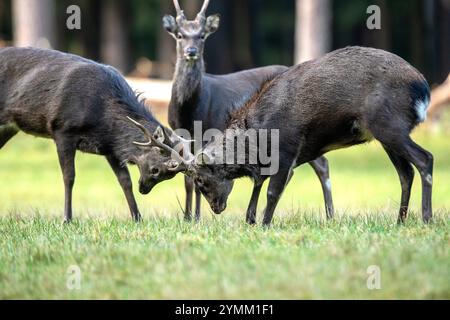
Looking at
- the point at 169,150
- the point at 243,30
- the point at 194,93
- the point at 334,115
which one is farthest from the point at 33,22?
the point at 334,115

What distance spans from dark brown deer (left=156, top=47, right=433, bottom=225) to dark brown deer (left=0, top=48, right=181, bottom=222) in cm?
92

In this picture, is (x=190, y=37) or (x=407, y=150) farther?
(x=190, y=37)

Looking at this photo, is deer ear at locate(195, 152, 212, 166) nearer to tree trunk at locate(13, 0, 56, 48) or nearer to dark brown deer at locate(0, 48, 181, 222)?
dark brown deer at locate(0, 48, 181, 222)

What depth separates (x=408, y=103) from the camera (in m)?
9.62

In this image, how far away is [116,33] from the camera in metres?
34.8

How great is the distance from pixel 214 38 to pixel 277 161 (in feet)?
60.7

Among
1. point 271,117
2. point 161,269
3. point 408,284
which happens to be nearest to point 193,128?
point 271,117

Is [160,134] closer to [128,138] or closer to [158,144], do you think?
[158,144]

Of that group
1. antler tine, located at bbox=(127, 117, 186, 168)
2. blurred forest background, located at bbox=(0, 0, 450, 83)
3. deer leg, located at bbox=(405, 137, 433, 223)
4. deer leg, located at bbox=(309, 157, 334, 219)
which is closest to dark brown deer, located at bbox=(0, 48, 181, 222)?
antler tine, located at bbox=(127, 117, 186, 168)

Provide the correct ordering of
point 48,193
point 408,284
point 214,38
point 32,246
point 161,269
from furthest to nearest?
point 214,38
point 48,193
point 32,246
point 161,269
point 408,284

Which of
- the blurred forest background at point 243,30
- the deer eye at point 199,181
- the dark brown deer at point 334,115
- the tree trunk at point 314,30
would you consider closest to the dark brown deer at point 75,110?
the deer eye at point 199,181

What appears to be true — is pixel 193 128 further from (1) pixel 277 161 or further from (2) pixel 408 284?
(2) pixel 408 284

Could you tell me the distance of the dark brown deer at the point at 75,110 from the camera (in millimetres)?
10969

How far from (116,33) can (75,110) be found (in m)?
24.2
